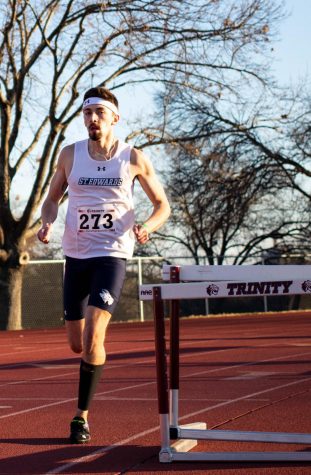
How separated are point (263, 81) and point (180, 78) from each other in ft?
8.31

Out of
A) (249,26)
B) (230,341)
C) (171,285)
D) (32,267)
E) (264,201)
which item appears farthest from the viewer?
(264,201)

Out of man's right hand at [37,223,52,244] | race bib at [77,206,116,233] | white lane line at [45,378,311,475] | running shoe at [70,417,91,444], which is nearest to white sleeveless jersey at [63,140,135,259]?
race bib at [77,206,116,233]

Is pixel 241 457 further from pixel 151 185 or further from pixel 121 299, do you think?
pixel 121 299

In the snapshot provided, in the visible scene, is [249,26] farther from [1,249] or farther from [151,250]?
[151,250]

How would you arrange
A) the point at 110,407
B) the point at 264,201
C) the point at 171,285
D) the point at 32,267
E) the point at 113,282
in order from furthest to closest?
1. the point at 264,201
2. the point at 32,267
3. the point at 110,407
4. the point at 113,282
5. the point at 171,285

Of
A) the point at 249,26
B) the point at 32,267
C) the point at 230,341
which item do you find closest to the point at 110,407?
the point at 230,341

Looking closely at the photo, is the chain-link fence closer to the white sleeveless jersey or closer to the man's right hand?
the man's right hand

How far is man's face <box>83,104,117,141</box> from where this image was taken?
7.27 meters

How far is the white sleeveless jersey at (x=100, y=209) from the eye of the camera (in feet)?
23.6

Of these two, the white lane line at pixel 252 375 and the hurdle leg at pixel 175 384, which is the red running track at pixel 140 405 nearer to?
the white lane line at pixel 252 375

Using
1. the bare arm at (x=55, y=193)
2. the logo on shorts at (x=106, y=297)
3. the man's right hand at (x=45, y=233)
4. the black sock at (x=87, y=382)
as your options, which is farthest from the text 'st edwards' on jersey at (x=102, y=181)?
the black sock at (x=87, y=382)

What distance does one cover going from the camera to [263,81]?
106ft

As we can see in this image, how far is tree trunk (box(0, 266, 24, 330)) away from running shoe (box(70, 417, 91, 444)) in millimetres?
25575

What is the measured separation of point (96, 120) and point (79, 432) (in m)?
2.05
